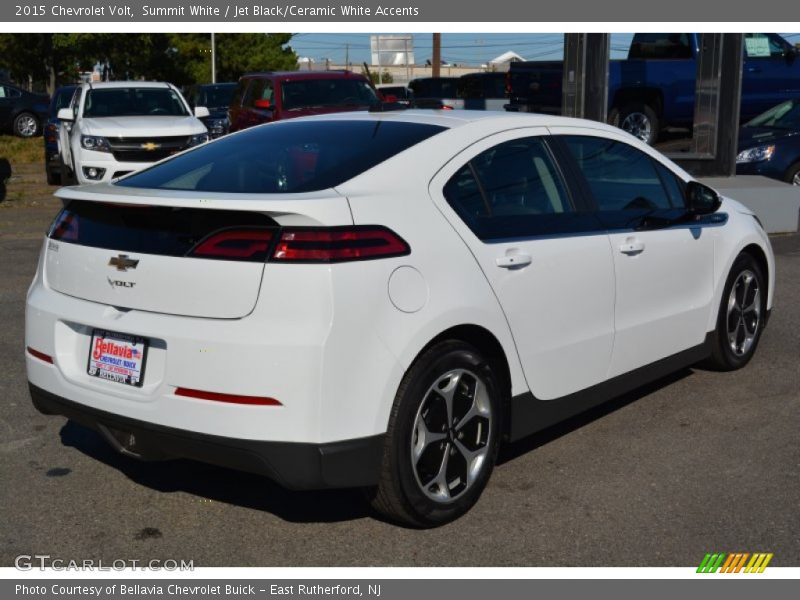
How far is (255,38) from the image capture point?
53812mm

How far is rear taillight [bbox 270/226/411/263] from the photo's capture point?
3.71 meters

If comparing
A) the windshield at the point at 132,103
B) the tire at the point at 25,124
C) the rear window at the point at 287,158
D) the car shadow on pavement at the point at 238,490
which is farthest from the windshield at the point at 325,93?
the tire at the point at 25,124

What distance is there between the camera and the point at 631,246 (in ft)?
17.1

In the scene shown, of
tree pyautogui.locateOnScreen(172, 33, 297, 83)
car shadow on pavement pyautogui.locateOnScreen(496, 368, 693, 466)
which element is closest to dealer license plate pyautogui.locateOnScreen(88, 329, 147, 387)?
car shadow on pavement pyautogui.locateOnScreen(496, 368, 693, 466)

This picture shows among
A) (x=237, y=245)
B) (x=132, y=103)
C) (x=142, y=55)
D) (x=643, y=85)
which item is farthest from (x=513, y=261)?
(x=142, y=55)

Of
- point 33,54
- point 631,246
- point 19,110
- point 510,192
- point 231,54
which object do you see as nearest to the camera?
point 510,192

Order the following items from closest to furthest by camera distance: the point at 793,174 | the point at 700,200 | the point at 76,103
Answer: the point at 700,200
the point at 793,174
the point at 76,103

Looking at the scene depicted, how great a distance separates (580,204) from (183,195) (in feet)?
6.52

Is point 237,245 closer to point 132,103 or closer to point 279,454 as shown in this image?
point 279,454

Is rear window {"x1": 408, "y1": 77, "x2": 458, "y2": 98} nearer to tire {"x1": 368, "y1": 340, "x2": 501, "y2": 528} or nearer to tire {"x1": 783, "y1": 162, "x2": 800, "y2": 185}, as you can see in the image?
tire {"x1": 783, "y1": 162, "x2": 800, "y2": 185}

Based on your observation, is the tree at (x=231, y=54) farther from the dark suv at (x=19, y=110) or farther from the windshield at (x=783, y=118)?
the windshield at (x=783, y=118)

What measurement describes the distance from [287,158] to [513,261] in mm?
1098

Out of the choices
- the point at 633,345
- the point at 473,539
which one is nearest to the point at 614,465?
the point at 633,345

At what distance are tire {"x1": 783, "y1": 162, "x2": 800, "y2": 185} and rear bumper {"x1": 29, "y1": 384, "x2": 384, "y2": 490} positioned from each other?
41.2 feet
